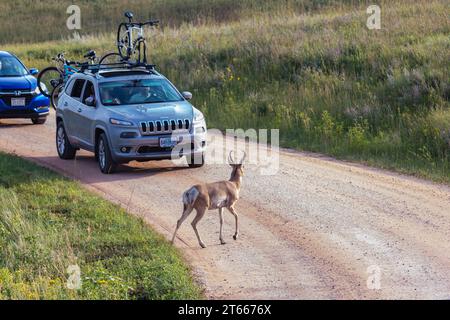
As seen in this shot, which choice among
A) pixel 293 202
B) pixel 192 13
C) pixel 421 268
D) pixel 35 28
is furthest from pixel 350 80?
pixel 35 28

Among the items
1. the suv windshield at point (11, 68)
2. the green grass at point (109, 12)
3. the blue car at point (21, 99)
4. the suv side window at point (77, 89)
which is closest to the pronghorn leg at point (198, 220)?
the suv side window at point (77, 89)

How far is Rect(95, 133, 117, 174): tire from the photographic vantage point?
1686 cm

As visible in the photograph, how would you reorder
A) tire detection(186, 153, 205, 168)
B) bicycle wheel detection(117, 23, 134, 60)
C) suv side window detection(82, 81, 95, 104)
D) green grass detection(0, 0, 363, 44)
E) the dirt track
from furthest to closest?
green grass detection(0, 0, 363, 44), bicycle wheel detection(117, 23, 134, 60), suv side window detection(82, 81, 95, 104), tire detection(186, 153, 205, 168), the dirt track

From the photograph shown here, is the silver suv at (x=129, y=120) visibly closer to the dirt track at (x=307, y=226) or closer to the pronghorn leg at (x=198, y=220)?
the dirt track at (x=307, y=226)

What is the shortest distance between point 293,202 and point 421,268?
3739 mm

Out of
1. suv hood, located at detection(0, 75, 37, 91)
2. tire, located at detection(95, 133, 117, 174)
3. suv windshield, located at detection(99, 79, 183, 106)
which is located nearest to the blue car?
suv hood, located at detection(0, 75, 37, 91)

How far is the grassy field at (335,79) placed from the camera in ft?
62.6

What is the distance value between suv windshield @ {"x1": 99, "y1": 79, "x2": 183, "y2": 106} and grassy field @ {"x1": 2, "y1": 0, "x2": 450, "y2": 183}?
10.7 ft

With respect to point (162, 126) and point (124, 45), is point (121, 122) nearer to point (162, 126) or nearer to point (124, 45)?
point (162, 126)

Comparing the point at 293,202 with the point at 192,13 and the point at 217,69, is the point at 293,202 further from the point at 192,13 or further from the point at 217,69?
the point at 192,13

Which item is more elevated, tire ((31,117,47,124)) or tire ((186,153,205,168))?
tire ((186,153,205,168))

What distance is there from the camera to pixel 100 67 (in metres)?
19.0

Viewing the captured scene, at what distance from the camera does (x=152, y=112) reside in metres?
17.0

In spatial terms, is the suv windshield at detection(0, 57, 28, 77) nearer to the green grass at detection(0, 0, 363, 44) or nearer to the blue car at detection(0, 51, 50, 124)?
the blue car at detection(0, 51, 50, 124)
